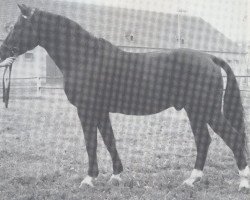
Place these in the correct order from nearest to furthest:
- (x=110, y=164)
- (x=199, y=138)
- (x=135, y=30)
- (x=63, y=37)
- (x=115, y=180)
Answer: (x=63, y=37) < (x=199, y=138) < (x=115, y=180) < (x=110, y=164) < (x=135, y=30)

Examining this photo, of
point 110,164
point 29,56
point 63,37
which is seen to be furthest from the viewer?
point 29,56

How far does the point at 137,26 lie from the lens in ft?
122

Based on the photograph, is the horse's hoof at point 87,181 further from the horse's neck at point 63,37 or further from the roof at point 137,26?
the roof at point 137,26

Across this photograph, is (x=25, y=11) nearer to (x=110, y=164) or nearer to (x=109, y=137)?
(x=109, y=137)

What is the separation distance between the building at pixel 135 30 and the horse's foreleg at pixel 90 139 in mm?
26437

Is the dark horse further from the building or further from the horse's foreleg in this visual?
the building

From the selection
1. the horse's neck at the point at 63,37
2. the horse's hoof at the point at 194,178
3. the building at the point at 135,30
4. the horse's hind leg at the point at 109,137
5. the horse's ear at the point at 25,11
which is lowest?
the horse's hoof at the point at 194,178

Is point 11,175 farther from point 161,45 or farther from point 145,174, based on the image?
point 161,45

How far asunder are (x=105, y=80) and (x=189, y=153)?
295 centimetres

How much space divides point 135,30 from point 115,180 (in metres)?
32.4

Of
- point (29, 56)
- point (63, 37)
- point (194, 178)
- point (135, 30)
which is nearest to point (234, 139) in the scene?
point (194, 178)

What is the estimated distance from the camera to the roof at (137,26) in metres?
35.2

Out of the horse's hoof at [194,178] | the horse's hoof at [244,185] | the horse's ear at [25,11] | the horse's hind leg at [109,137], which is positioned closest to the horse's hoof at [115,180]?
the horse's hind leg at [109,137]

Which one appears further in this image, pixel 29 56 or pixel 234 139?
pixel 29 56
